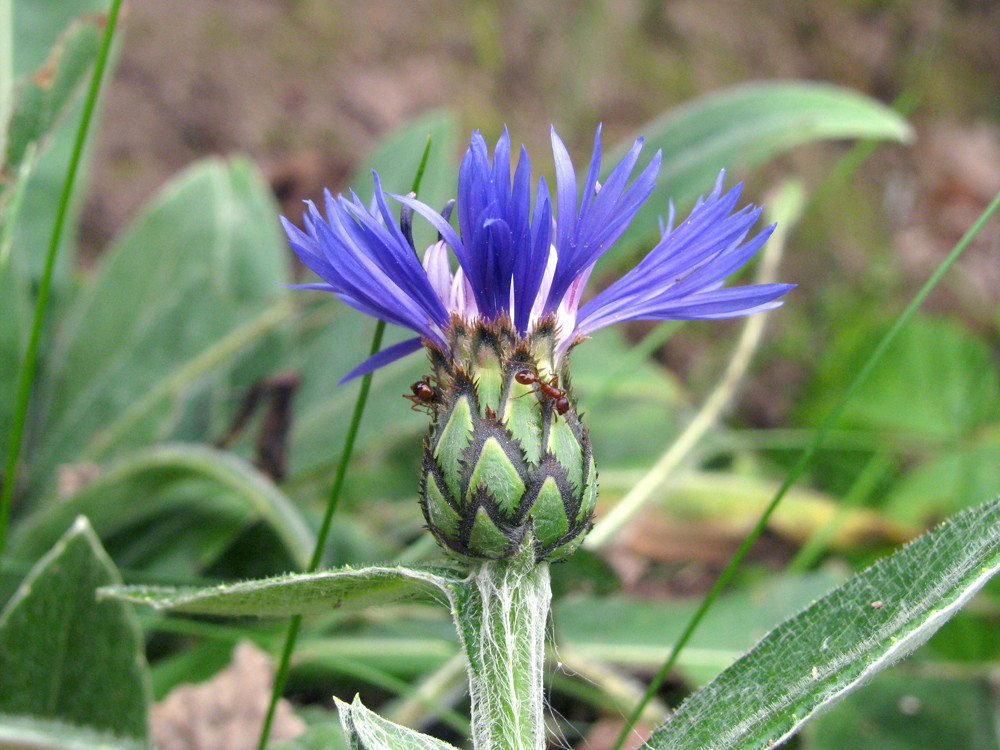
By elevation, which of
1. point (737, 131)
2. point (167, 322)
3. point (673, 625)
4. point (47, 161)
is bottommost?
point (673, 625)

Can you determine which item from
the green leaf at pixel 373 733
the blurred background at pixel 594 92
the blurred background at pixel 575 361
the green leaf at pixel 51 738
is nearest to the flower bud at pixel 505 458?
the green leaf at pixel 373 733

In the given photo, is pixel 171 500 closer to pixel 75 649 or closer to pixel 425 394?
pixel 75 649

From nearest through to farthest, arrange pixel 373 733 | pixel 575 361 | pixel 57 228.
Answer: pixel 373 733 < pixel 57 228 < pixel 575 361

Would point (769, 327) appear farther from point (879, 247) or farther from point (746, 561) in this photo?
point (746, 561)

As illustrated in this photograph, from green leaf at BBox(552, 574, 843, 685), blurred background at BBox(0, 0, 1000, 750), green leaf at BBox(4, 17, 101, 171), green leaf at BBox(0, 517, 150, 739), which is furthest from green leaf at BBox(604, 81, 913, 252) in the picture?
green leaf at BBox(0, 517, 150, 739)

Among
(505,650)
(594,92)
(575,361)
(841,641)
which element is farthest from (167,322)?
(594,92)

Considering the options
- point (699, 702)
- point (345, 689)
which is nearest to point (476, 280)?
point (699, 702)

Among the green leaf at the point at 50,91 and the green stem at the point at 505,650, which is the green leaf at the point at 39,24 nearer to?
the green leaf at the point at 50,91
